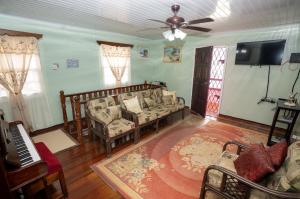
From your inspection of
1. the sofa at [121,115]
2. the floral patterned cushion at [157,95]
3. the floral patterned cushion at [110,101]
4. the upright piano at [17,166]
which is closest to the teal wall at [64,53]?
the sofa at [121,115]

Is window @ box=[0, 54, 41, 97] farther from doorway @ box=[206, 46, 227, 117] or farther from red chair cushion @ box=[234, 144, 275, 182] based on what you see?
doorway @ box=[206, 46, 227, 117]

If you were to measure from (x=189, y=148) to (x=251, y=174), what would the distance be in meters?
1.44

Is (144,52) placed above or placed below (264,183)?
above

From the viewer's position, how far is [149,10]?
233 centimetres

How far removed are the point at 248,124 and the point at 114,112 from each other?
3.31 metres

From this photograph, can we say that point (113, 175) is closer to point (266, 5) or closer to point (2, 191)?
point (2, 191)

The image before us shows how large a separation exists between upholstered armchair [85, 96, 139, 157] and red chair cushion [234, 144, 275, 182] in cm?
175

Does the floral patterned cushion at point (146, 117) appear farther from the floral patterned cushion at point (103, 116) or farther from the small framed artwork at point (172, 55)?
the small framed artwork at point (172, 55)

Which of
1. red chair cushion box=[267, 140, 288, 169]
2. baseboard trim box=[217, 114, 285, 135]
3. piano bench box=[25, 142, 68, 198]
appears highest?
red chair cushion box=[267, 140, 288, 169]

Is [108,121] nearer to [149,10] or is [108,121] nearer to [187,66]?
[149,10]

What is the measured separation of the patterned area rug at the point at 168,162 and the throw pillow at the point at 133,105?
25.9 inches

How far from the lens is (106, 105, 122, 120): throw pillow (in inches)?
112

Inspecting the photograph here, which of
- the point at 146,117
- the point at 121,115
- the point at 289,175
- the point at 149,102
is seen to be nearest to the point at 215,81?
the point at 149,102

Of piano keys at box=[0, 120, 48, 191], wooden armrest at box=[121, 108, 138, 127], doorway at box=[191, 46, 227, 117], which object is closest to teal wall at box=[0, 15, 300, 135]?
doorway at box=[191, 46, 227, 117]
